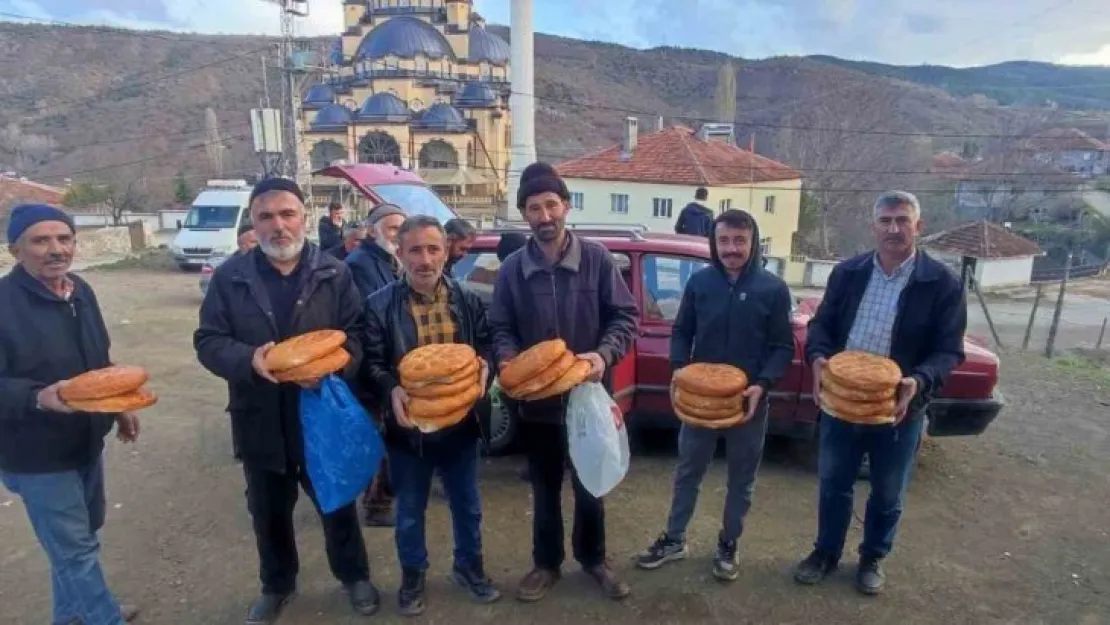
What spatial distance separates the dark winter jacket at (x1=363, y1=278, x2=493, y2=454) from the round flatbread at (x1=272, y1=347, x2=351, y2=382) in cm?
28

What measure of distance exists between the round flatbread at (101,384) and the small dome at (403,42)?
4376 cm

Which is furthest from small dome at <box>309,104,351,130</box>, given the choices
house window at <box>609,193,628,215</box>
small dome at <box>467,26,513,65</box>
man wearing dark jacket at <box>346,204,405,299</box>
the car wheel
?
the car wheel

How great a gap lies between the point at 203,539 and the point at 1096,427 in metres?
7.38

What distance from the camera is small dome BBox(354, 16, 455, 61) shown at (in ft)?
142

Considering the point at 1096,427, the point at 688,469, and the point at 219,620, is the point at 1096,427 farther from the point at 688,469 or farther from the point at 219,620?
the point at 219,620

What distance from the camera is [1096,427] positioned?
20.1 ft

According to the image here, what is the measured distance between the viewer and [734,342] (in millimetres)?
3426

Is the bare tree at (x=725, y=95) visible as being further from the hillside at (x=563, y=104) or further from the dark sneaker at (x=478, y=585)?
the dark sneaker at (x=478, y=585)

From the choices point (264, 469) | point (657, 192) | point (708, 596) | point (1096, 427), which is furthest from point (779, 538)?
point (657, 192)

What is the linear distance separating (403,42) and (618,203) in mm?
20621

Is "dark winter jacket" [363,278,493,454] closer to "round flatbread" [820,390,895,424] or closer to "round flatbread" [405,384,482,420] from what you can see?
"round flatbread" [405,384,482,420]

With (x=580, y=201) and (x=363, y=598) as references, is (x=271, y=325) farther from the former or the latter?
(x=580, y=201)

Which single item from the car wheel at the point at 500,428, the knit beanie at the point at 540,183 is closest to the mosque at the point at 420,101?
the car wheel at the point at 500,428

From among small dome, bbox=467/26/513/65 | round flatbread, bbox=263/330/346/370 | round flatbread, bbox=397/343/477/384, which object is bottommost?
round flatbread, bbox=397/343/477/384
